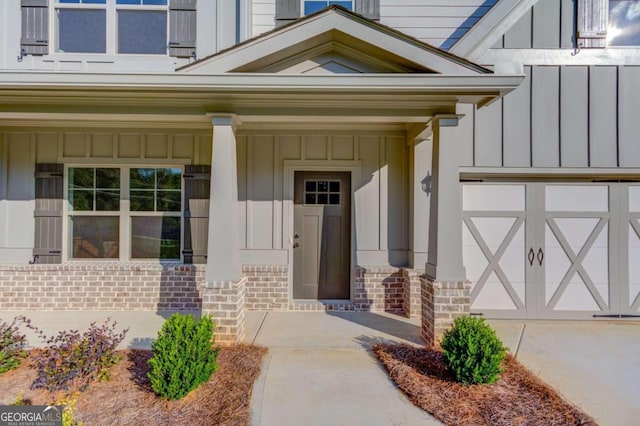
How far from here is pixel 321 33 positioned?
3.83m

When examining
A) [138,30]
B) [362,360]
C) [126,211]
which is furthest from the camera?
[126,211]

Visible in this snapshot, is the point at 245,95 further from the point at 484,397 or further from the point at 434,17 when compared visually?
the point at 484,397

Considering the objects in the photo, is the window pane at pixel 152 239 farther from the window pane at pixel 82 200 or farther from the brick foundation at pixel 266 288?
the brick foundation at pixel 266 288

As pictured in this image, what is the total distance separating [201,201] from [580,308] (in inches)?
221

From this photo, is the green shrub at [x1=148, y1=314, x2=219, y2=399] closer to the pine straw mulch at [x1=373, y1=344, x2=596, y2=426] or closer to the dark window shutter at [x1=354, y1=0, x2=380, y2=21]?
the pine straw mulch at [x1=373, y1=344, x2=596, y2=426]

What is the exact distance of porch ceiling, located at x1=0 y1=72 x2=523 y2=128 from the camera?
3.65 metres

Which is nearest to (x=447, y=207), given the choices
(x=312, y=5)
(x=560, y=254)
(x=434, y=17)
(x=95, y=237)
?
(x=560, y=254)

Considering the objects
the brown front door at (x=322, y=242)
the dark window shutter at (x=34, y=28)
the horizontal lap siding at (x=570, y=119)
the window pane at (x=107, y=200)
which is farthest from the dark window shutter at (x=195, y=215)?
the horizontal lap siding at (x=570, y=119)

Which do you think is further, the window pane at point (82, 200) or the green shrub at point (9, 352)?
the window pane at point (82, 200)

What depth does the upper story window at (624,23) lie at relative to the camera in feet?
16.3

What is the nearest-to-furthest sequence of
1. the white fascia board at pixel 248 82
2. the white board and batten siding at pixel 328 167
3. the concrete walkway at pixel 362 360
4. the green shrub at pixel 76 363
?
the concrete walkway at pixel 362 360 → the green shrub at pixel 76 363 → the white fascia board at pixel 248 82 → the white board and batten siding at pixel 328 167

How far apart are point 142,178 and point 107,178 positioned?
532 millimetres

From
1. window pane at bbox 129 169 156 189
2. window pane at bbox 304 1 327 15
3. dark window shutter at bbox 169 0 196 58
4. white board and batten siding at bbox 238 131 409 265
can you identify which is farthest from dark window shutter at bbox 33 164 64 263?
window pane at bbox 304 1 327 15

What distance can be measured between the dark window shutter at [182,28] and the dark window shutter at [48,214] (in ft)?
8.09
